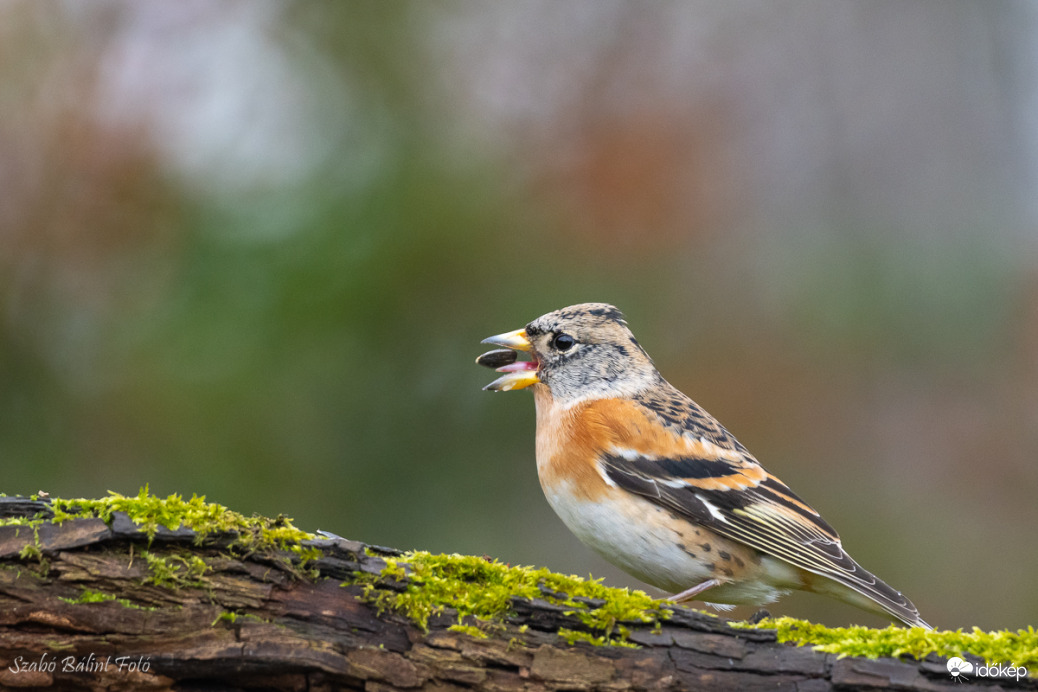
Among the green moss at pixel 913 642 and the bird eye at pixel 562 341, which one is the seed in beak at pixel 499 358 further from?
the green moss at pixel 913 642

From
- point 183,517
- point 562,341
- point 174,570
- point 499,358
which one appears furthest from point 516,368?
point 174,570

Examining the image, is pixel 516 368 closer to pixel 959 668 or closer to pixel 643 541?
pixel 643 541

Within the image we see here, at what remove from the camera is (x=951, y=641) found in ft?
8.04

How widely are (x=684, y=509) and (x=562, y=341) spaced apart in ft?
3.87

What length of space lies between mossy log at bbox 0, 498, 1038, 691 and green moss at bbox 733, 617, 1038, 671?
0.03 meters

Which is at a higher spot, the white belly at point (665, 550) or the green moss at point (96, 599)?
the white belly at point (665, 550)

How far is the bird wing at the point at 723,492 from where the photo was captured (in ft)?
11.0

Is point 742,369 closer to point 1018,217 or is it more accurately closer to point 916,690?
point 1018,217

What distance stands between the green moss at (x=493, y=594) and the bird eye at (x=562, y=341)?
1.80 meters

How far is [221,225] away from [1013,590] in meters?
5.67

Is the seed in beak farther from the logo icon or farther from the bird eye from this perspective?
the logo icon

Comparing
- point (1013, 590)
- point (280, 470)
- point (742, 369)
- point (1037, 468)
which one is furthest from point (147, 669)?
point (1037, 468)

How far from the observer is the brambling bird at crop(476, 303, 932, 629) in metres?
3.35

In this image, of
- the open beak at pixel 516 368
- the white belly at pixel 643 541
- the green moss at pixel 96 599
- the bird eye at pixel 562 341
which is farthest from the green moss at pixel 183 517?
the bird eye at pixel 562 341
